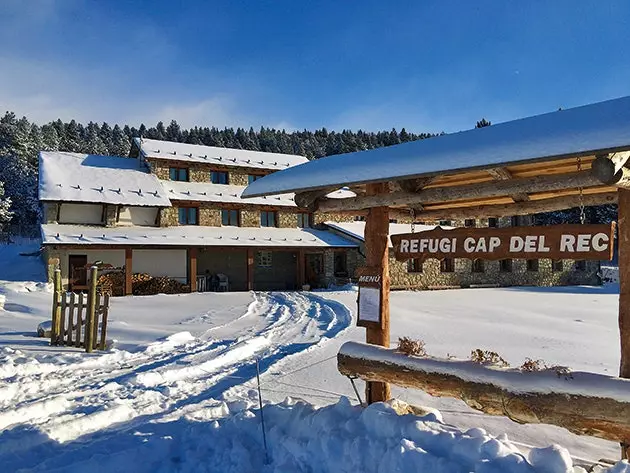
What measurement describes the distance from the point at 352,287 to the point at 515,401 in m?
20.1

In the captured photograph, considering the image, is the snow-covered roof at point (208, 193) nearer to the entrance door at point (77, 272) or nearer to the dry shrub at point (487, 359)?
the entrance door at point (77, 272)

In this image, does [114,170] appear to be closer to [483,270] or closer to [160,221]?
[160,221]

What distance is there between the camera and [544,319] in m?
14.0

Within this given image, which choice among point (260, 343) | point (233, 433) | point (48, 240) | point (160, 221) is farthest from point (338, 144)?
point (233, 433)

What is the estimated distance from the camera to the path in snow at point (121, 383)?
502 centimetres

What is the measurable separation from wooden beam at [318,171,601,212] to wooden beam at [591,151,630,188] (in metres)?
0.26

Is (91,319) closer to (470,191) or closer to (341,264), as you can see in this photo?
(470,191)

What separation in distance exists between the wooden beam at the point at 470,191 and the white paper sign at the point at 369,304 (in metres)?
0.99

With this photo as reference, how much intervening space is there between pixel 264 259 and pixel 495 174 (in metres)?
22.7

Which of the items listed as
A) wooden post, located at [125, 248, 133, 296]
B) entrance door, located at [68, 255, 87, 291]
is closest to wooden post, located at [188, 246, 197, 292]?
wooden post, located at [125, 248, 133, 296]

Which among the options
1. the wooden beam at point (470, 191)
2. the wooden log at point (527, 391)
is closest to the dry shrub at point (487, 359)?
the wooden log at point (527, 391)

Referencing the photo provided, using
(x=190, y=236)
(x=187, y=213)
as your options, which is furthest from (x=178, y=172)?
(x=190, y=236)

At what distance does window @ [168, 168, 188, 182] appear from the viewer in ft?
85.7

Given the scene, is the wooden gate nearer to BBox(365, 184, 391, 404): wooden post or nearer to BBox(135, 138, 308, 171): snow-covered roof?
BBox(365, 184, 391, 404): wooden post
